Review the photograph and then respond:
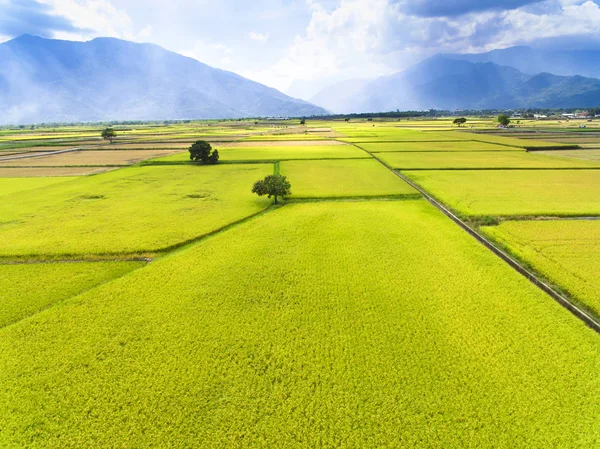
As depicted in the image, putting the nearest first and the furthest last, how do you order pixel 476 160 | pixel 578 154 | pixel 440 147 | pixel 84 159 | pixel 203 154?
pixel 476 160
pixel 203 154
pixel 578 154
pixel 84 159
pixel 440 147

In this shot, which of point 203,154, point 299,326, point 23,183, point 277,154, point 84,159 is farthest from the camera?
point 277,154

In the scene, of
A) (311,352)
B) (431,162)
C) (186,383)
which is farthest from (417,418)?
(431,162)

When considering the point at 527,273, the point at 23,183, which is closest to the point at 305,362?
the point at 527,273

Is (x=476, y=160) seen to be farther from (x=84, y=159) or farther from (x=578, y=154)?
(x=84, y=159)

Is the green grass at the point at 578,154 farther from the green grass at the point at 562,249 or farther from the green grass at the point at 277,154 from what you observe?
the green grass at the point at 562,249

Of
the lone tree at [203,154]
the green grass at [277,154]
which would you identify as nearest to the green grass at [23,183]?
the green grass at [277,154]

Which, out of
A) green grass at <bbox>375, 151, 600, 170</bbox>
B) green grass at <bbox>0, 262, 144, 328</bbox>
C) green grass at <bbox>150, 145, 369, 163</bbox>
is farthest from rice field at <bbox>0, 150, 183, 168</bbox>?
green grass at <bbox>375, 151, 600, 170</bbox>
